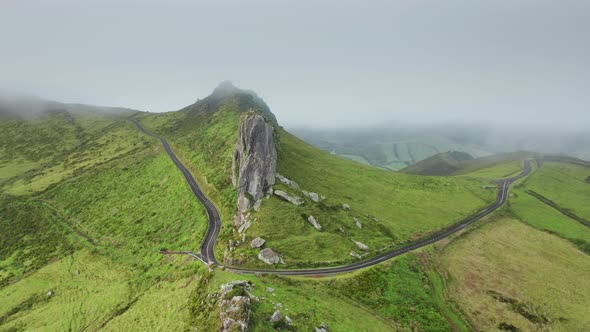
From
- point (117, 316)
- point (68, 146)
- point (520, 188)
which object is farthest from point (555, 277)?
point (68, 146)

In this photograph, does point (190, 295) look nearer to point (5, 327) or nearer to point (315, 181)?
point (5, 327)

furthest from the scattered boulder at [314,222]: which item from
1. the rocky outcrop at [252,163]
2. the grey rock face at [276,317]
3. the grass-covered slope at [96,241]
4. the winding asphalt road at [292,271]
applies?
the grey rock face at [276,317]

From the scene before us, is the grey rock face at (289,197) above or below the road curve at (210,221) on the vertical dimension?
above

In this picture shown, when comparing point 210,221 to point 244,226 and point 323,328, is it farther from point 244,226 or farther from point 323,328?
point 323,328

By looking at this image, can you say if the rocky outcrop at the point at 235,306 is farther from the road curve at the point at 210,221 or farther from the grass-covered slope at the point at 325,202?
the road curve at the point at 210,221

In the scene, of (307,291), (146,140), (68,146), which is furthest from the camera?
(68,146)

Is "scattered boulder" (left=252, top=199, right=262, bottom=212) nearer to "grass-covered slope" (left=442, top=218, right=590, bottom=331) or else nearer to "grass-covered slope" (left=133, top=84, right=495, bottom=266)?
"grass-covered slope" (left=133, top=84, right=495, bottom=266)
